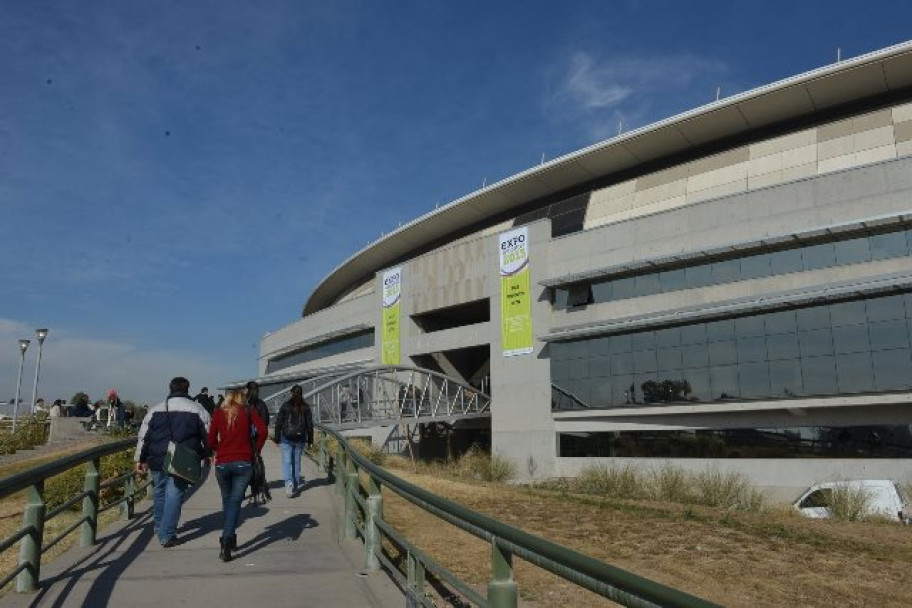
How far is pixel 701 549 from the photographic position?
430 inches

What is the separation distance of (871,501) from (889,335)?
671 cm

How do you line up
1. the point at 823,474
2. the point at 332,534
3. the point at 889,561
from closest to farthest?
1. the point at 332,534
2. the point at 889,561
3. the point at 823,474

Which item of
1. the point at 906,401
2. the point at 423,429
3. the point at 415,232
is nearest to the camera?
the point at 906,401

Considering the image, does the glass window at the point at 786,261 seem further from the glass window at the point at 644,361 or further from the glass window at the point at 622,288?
A: the glass window at the point at 622,288

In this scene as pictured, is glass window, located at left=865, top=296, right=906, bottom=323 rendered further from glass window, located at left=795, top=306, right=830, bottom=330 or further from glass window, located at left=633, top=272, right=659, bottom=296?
glass window, located at left=633, top=272, right=659, bottom=296

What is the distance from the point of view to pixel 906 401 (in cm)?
2308

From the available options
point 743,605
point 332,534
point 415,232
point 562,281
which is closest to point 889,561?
point 743,605

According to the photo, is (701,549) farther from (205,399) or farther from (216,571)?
(205,399)

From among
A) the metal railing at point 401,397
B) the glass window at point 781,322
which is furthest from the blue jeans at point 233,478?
the metal railing at point 401,397

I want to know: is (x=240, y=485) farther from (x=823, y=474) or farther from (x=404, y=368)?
(x=404, y=368)

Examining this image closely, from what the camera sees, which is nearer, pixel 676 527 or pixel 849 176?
pixel 676 527

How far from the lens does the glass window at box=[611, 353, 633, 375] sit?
30328 mm

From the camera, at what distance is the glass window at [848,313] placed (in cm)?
2425

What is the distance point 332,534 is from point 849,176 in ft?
78.4
